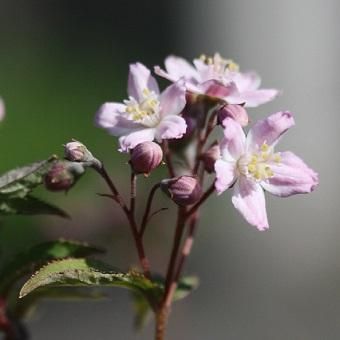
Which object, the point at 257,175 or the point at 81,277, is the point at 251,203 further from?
the point at 81,277

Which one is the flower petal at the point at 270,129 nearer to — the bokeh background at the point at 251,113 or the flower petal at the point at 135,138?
the flower petal at the point at 135,138

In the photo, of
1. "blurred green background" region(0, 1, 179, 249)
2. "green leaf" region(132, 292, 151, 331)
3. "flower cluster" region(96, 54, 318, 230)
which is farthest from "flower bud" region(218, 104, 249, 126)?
"blurred green background" region(0, 1, 179, 249)

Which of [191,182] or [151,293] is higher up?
[191,182]

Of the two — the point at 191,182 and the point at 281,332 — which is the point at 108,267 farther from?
the point at 281,332

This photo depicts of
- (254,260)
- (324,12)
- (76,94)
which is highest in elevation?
(324,12)

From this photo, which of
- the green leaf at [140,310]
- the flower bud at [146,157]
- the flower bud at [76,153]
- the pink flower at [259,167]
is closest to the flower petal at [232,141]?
the pink flower at [259,167]

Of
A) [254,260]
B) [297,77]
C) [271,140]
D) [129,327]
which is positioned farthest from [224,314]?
[271,140]

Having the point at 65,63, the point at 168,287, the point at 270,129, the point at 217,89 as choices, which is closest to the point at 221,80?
the point at 217,89
